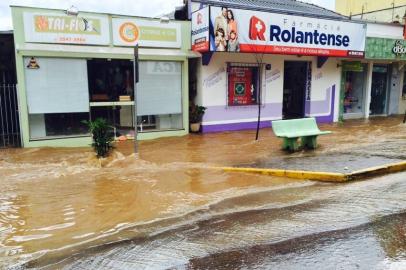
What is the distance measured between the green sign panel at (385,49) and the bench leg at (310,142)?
824 cm

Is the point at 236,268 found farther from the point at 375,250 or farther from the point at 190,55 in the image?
the point at 190,55

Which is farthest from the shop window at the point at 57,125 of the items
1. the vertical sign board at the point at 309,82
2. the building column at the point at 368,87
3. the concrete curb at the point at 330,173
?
the building column at the point at 368,87

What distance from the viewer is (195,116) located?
14.1 meters

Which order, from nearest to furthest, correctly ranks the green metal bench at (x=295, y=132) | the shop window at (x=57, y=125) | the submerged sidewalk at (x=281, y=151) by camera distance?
1. the submerged sidewalk at (x=281, y=151)
2. the green metal bench at (x=295, y=132)
3. the shop window at (x=57, y=125)

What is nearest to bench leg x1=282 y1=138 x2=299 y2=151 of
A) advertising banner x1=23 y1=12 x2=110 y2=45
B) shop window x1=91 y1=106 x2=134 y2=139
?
shop window x1=91 y1=106 x2=134 y2=139

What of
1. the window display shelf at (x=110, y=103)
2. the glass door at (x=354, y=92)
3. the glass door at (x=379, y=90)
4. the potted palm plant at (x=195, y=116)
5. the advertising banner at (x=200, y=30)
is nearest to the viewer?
the window display shelf at (x=110, y=103)

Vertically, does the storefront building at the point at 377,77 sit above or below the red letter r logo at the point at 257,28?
below

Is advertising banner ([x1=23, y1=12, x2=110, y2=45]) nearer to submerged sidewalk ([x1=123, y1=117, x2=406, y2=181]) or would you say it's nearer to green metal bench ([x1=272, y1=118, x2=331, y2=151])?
submerged sidewalk ([x1=123, y1=117, x2=406, y2=181])

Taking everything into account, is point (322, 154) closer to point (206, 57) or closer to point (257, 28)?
point (257, 28)

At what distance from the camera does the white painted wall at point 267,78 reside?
14.2 m

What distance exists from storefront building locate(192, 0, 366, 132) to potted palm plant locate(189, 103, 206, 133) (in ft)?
0.91

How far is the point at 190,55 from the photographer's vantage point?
13.6m

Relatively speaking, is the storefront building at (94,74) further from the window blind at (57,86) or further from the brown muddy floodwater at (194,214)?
the brown muddy floodwater at (194,214)

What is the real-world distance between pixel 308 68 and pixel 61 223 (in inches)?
549
